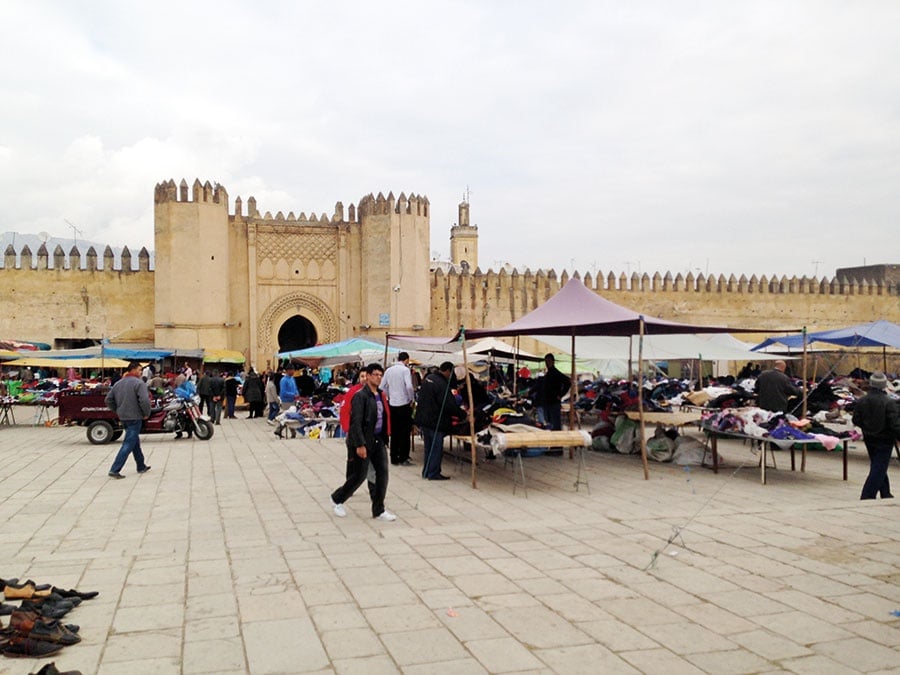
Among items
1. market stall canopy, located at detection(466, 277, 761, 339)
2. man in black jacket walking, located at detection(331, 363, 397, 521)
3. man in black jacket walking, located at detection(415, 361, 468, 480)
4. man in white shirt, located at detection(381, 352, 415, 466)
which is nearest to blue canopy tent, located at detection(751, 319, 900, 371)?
market stall canopy, located at detection(466, 277, 761, 339)

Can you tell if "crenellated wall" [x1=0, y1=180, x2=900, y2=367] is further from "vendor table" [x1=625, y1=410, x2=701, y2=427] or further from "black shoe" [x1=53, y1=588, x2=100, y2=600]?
"black shoe" [x1=53, y1=588, x2=100, y2=600]

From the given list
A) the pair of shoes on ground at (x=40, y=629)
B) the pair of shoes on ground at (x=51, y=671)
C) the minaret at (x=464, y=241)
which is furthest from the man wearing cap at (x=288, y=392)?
the minaret at (x=464, y=241)

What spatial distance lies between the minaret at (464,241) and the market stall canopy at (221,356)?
39.6 meters

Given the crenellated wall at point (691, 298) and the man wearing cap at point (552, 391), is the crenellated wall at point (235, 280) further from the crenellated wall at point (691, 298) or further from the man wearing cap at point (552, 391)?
the man wearing cap at point (552, 391)

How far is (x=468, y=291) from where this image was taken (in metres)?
29.0

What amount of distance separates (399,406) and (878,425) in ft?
17.7

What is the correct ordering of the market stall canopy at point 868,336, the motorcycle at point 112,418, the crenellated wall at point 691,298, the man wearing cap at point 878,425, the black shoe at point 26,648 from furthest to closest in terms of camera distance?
1. the crenellated wall at point 691,298
2. the market stall canopy at point 868,336
3. the motorcycle at point 112,418
4. the man wearing cap at point 878,425
5. the black shoe at point 26,648

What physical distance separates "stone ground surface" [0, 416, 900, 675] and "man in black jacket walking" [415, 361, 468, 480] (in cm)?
40

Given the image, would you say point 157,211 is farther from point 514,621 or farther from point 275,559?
point 514,621

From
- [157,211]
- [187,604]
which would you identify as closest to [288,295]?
[157,211]

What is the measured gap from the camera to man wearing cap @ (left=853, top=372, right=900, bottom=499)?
697 cm

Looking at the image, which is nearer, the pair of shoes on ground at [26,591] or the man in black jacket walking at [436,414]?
the pair of shoes on ground at [26,591]

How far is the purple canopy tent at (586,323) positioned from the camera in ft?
29.5

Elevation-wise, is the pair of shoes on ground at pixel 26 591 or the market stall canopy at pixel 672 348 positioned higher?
the market stall canopy at pixel 672 348
